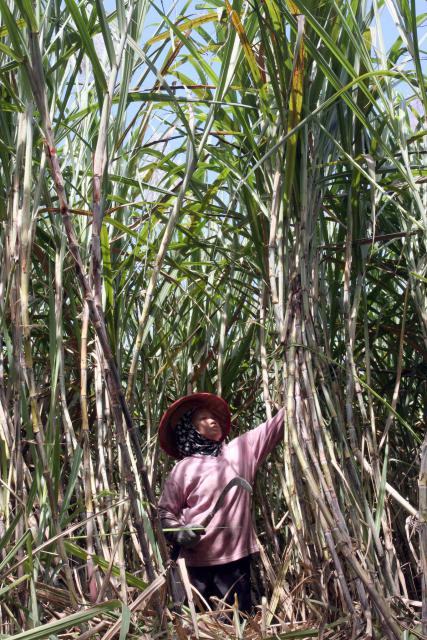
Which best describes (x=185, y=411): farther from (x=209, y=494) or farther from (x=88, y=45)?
(x=88, y=45)

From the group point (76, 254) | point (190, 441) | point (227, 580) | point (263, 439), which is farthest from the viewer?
point (190, 441)

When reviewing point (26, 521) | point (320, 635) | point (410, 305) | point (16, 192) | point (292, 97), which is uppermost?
point (292, 97)

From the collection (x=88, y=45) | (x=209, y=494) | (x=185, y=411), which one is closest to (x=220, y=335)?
(x=185, y=411)

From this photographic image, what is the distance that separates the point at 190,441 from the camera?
2.03m

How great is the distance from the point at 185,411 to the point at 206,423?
0.18ft

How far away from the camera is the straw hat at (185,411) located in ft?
6.45

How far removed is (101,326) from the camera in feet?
3.34

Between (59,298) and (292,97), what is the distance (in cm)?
52

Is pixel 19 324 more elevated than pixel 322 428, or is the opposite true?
pixel 19 324

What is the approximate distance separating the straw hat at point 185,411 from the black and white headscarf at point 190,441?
0.01 m

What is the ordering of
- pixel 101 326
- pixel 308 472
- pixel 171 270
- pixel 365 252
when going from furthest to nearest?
pixel 171 270, pixel 365 252, pixel 308 472, pixel 101 326

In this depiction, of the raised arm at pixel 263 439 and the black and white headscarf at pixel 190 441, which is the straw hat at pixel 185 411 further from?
the raised arm at pixel 263 439

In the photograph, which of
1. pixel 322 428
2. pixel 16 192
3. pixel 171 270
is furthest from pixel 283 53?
pixel 171 270

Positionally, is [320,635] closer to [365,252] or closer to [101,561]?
[101,561]
